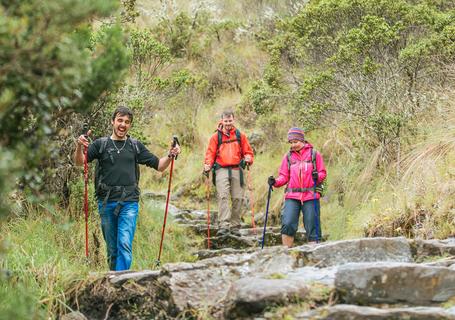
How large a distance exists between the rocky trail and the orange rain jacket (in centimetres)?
478

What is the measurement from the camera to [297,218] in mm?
8969

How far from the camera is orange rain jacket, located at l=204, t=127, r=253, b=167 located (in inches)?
450

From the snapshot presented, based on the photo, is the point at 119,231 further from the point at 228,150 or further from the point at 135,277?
the point at 228,150

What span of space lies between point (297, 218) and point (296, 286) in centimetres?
374

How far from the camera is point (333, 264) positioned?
6.38 meters

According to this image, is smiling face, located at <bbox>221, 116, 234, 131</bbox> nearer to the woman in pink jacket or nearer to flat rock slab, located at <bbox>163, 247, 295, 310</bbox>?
the woman in pink jacket

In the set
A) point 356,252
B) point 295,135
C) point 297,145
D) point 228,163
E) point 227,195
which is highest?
point 295,135

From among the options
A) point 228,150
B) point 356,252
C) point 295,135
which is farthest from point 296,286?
point 228,150

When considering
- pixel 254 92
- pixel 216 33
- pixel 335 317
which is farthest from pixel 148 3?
pixel 335 317

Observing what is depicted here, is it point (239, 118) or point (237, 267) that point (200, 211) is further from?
point (237, 267)

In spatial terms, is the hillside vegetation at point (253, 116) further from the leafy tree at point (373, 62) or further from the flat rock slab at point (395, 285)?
the flat rock slab at point (395, 285)

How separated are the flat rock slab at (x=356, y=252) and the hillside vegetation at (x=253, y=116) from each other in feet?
4.91

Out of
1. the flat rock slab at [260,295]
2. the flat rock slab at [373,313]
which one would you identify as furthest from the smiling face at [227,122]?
the flat rock slab at [373,313]

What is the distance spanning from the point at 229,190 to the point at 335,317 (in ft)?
23.3
